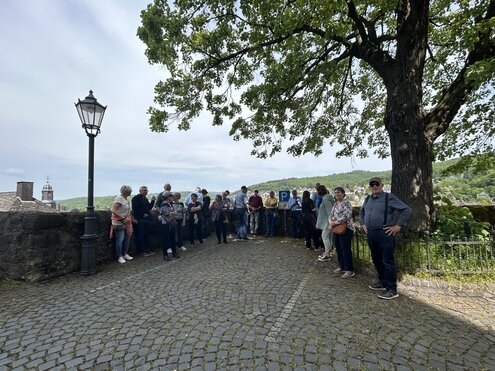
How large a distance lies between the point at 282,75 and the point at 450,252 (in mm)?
6871

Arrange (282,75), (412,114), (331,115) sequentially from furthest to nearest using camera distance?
(331,115)
(282,75)
(412,114)

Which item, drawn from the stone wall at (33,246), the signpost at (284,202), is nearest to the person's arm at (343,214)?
the signpost at (284,202)

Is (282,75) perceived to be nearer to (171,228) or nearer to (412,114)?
(412,114)

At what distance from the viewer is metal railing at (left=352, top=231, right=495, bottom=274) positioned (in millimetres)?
5238

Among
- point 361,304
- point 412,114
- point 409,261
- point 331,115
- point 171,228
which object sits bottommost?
point 361,304

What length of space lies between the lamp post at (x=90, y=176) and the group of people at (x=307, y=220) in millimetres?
757

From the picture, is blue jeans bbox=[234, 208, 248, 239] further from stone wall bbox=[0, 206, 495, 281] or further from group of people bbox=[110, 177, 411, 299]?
stone wall bbox=[0, 206, 495, 281]

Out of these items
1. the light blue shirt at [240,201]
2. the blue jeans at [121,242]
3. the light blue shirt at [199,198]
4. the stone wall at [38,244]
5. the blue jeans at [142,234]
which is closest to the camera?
the stone wall at [38,244]

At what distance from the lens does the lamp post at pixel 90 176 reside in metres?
6.02

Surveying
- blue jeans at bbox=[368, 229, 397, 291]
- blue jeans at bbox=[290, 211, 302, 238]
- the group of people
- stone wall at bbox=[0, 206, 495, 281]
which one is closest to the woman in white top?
the group of people

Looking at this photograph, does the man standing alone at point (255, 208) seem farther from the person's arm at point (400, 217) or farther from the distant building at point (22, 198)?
the distant building at point (22, 198)

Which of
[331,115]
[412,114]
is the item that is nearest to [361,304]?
[412,114]

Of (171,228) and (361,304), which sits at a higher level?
(171,228)

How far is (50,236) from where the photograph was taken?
570 centimetres
